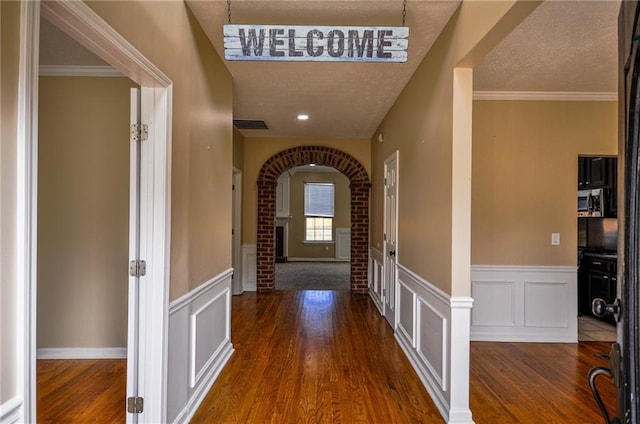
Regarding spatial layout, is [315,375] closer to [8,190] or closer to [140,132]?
[140,132]

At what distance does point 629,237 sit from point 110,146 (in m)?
3.47

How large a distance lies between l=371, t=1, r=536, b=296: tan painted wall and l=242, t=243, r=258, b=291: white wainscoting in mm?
2859

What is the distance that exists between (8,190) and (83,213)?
2474mm

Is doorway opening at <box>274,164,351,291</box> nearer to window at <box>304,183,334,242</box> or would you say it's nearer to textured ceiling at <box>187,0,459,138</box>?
window at <box>304,183,334,242</box>

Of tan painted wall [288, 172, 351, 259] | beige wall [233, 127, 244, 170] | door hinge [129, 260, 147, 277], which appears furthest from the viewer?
tan painted wall [288, 172, 351, 259]

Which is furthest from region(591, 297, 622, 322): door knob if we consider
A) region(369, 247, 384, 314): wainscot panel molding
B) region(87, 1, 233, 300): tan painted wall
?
region(369, 247, 384, 314): wainscot panel molding

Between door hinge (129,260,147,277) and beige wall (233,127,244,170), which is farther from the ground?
beige wall (233,127,244,170)

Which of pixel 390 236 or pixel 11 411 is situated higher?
pixel 390 236

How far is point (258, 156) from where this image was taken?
5.70 meters

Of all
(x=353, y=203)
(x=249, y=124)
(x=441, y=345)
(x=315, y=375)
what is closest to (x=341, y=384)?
(x=315, y=375)

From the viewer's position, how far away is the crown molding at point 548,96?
11.3 ft

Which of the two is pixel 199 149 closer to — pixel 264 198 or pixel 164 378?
pixel 164 378

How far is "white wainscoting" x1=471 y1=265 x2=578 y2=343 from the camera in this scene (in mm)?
3484

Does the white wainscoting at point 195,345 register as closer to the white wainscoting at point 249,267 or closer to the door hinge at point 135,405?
the door hinge at point 135,405
